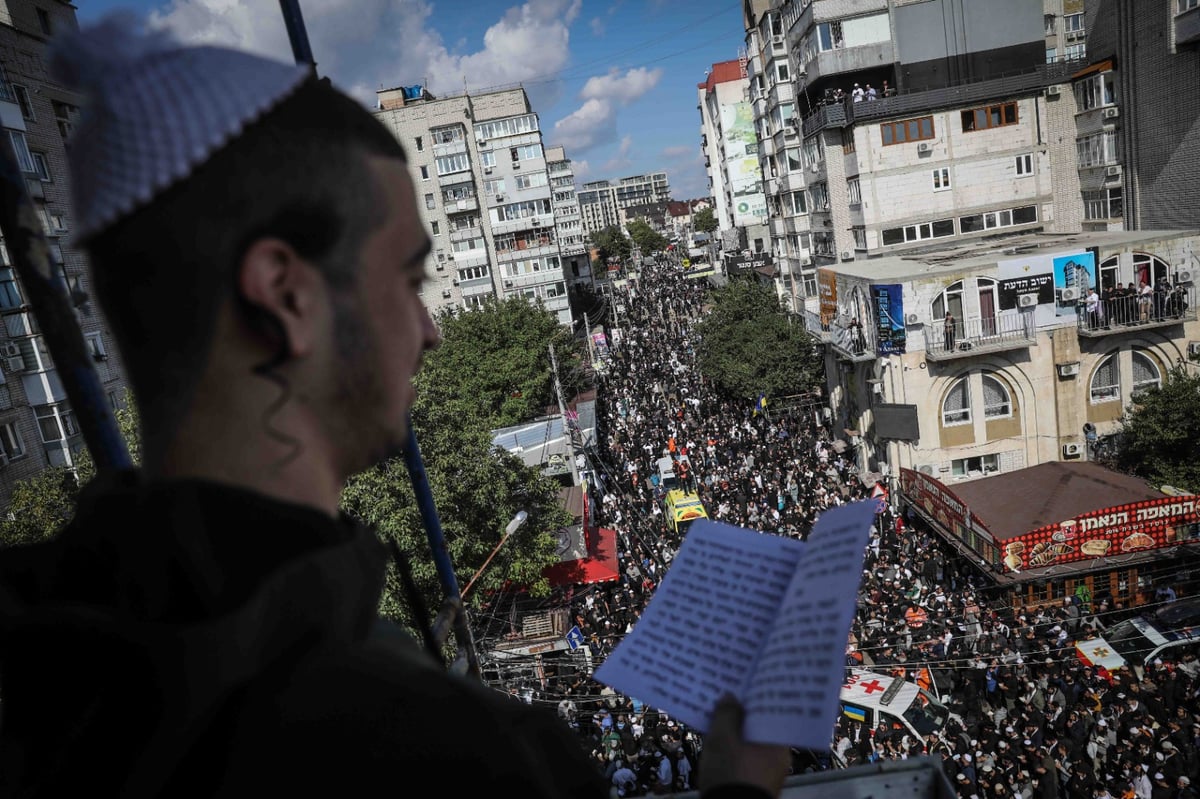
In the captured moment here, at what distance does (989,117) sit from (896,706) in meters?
26.4

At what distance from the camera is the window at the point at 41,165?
2169 cm

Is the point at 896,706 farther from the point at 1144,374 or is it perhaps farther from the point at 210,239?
the point at 1144,374

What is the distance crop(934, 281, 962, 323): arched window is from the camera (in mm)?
23062

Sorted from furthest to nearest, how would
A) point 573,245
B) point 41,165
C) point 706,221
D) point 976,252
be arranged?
1. point 706,221
2. point 573,245
3. point 976,252
4. point 41,165

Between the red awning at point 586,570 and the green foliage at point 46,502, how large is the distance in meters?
10.3

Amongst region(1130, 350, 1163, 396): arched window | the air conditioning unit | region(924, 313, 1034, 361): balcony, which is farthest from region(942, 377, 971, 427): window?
region(1130, 350, 1163, 396): arched window

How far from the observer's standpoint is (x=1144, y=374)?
23953 millimetres

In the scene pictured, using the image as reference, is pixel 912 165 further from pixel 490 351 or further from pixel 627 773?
pixel 627 773

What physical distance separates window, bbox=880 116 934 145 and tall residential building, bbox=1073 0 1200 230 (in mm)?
6773

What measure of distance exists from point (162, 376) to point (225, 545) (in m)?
0.34

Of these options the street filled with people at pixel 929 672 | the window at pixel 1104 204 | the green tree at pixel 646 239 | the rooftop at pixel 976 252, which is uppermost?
the green tree at pixel 646 239

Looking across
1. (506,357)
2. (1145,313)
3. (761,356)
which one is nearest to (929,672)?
(1145,313)

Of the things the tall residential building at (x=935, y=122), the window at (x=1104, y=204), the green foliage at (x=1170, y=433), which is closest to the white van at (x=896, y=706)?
the green foliage at (x=1170, y=433)

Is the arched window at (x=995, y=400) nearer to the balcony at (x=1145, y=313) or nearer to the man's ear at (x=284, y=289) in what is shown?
the balcony at (x=1145, y=313)
